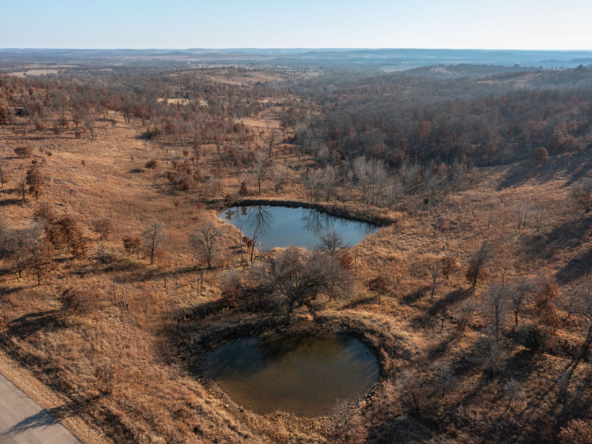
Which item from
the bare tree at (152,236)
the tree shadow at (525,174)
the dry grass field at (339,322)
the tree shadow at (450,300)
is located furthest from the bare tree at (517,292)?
the tree shadow at (525,174)

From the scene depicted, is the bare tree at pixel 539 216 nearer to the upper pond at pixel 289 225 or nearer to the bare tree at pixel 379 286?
the upper pond at pixel 289 225

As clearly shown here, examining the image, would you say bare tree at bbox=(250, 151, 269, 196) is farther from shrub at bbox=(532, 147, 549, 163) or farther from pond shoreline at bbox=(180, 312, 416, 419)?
shrub at bbox=(532, 147, 549, 163)

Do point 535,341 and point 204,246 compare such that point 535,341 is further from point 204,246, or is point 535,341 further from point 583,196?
point 204,246

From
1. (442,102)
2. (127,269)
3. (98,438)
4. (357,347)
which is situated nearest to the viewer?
(98,438)

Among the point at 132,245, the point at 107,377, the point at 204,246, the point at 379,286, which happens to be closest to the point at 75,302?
the point at 107,377

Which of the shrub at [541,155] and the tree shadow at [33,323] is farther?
the shrub at [541,155]

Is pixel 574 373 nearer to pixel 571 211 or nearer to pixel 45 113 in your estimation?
pixel 571 211

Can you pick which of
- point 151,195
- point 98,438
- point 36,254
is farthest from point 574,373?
point 151,195

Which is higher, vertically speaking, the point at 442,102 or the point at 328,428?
the point at 442,102
